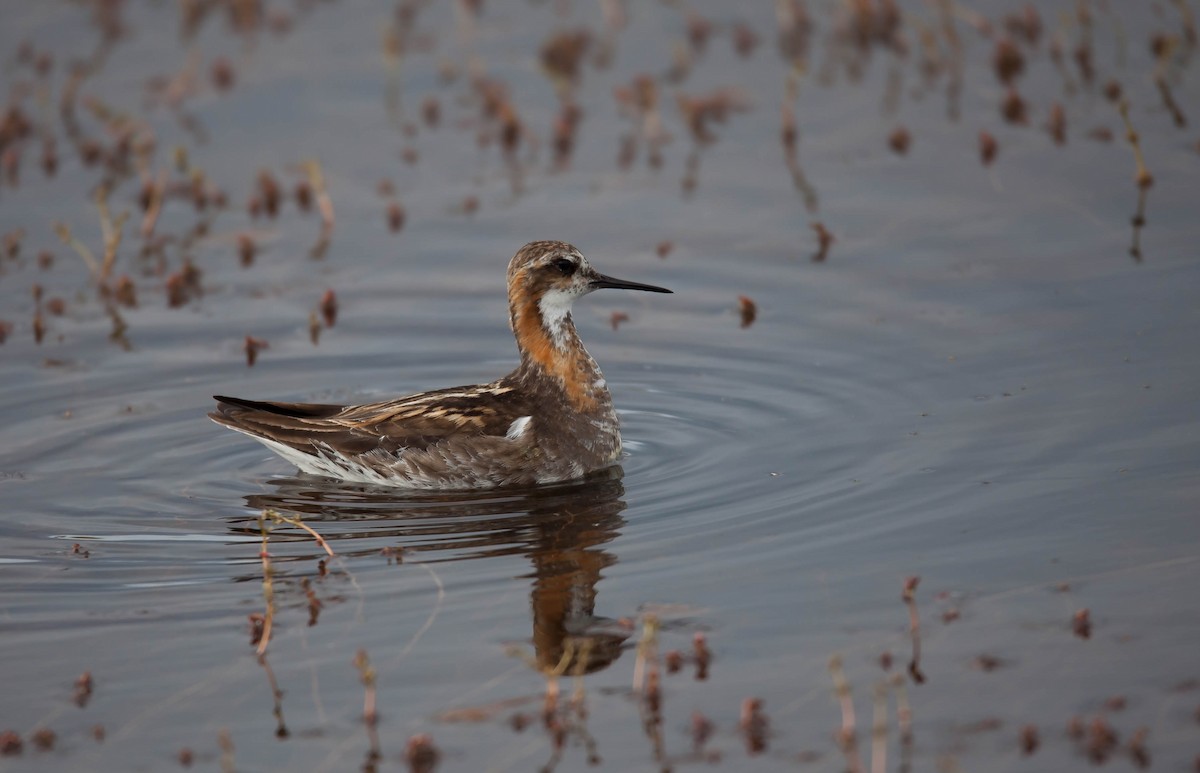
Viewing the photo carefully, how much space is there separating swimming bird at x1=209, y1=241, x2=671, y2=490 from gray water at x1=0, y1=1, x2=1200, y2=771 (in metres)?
0.22

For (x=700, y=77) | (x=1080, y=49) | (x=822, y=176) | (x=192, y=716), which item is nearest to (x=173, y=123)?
(x=700, y=77)

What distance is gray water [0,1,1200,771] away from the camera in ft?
22.7

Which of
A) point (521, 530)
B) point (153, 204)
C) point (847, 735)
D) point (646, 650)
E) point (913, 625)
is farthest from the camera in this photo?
point (153, 204)

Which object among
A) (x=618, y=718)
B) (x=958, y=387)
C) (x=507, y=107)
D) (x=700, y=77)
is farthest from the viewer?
(x=700, y=77)

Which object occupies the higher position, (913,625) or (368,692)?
(913,625)

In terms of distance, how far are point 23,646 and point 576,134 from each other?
914 centimetres

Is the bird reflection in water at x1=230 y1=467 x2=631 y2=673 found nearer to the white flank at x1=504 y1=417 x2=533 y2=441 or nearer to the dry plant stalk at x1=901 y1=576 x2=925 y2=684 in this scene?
the white flank at x1=504 y1=417 x2=533 y2=441

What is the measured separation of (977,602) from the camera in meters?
7.56

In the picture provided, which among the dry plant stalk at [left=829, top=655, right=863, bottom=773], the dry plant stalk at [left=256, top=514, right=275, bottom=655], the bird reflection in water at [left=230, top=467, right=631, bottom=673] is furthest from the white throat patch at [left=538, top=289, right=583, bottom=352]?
the dry plant stalk at [left=829, top=655, right=863, bottom=773]

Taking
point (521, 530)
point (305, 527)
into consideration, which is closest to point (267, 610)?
point (305, 527)

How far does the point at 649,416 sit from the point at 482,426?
1.29 meters

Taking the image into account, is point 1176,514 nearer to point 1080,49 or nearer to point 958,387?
point 958,387

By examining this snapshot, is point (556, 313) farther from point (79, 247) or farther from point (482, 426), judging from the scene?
point (79, 247)

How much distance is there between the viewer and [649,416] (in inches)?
435
